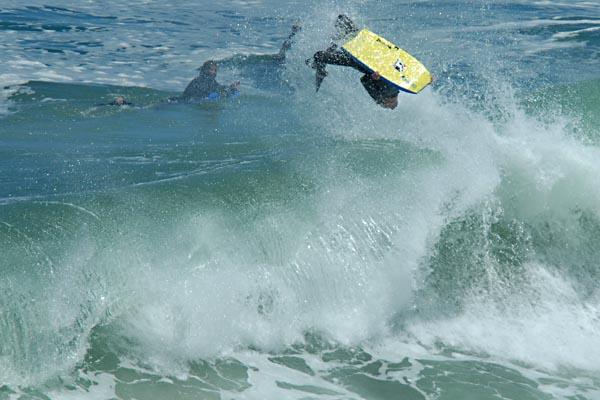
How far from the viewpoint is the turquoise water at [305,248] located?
25.3 feet

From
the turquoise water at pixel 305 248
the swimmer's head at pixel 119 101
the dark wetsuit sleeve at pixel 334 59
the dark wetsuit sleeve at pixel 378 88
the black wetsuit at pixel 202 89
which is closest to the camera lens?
the turquoise water at pixel 305 248

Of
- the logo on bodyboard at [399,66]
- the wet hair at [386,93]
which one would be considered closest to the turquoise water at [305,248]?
the wet hair at [386,93]

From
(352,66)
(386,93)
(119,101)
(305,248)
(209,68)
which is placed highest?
(352,66)

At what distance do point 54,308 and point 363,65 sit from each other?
18.0 ft

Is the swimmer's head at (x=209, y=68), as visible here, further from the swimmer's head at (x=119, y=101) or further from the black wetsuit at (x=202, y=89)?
the swimmer's head at (x=119, y=101)

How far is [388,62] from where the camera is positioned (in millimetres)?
11367

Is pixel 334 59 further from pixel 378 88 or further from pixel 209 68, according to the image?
pixel 209 68

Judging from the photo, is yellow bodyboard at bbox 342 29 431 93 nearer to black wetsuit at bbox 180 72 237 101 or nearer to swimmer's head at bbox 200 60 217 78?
swimmer's head at bbox 200 60 217 78

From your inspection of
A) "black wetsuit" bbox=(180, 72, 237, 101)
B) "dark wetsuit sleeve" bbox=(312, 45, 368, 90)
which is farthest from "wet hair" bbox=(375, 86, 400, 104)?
"black wetsuit" bbox=(180, 72, 237, 101)

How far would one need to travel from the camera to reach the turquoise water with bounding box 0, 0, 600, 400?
770cm

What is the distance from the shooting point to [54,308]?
24.7 ft

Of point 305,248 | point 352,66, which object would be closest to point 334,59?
point 352,66

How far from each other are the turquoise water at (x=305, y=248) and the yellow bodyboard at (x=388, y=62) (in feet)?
3.19

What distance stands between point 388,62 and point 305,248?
11.5 ft
